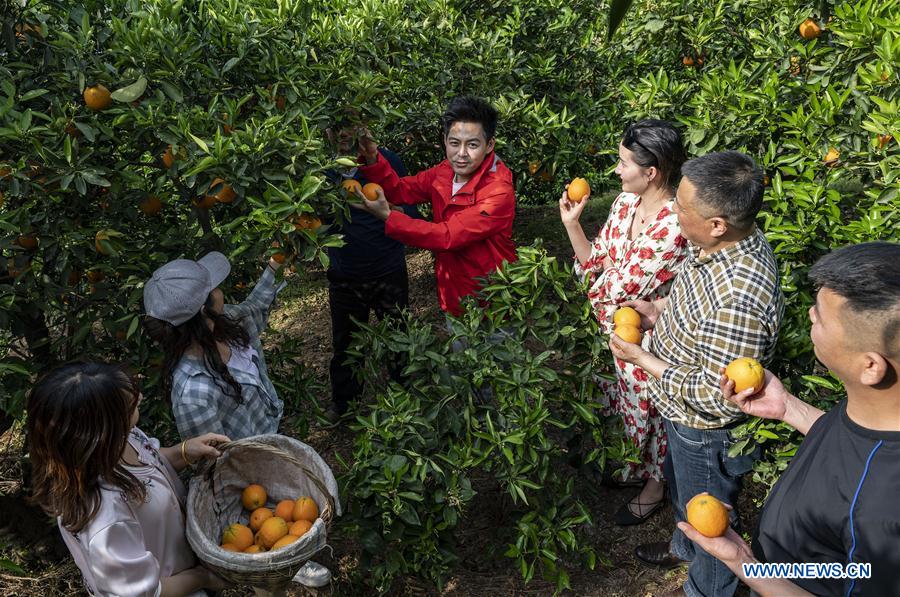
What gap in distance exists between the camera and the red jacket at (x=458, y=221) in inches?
133

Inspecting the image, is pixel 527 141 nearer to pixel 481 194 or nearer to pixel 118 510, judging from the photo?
pixel 481 194

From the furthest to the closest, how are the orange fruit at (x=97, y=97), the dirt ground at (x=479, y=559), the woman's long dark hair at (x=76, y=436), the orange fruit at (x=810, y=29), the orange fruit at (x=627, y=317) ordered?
the orange fruit at (x=810, y=29) < the dirt ground at (x=479, y=559) < the orange fruit at (x=627, y=317) < the orange fruit at (x=97, y=97) < the woman's long dark hair at (x=76, y=436)

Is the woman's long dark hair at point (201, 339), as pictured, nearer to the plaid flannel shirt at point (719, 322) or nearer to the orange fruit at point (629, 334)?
the orange fruit at point (629, 334)

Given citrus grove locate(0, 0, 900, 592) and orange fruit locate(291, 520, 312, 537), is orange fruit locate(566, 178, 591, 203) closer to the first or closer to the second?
citrus grove locate(0, 0, 900, 592)

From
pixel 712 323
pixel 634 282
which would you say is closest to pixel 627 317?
pixel 634 282

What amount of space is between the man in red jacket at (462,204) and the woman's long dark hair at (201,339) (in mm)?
1028

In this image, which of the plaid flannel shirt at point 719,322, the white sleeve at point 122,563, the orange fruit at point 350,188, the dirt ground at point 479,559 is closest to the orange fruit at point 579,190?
the plaid flannel shirt at point 719,322

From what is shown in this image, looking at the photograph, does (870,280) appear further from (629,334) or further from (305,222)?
(305,222)

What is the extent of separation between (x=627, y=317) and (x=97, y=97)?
213 centimetres

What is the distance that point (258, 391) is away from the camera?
2.59m

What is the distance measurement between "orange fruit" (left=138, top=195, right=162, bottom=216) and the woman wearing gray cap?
1.69ft

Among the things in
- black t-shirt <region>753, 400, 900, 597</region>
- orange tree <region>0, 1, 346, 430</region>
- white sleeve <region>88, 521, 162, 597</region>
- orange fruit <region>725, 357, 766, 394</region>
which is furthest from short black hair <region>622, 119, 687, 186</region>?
white sleeve <region>88, 521, 162, 597</region>

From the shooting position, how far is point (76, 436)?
5.96 ft

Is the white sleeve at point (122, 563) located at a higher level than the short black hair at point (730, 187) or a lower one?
lower
